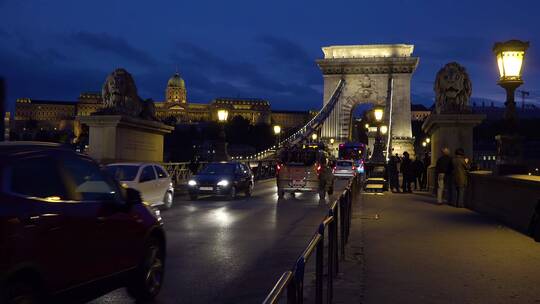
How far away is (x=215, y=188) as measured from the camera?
75.3 ft

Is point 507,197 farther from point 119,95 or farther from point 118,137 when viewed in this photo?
point 119,95

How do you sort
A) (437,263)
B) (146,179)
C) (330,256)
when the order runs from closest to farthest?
(330,256)
(437,263)
(146,179)

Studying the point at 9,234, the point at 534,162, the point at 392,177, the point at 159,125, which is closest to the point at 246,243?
the point at 9,234

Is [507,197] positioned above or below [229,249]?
above

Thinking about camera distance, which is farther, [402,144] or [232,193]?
[402,144]

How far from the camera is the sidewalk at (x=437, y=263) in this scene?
7184mm

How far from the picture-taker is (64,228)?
5.60 m

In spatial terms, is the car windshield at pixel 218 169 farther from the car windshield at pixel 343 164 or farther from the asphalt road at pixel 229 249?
the car windshield at pixel 343 164

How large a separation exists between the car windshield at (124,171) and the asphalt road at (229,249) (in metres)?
1.47

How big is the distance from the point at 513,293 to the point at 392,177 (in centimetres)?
2066

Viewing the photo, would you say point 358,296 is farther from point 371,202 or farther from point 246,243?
point 371,202

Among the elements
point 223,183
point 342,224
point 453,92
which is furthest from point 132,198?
point 453,92

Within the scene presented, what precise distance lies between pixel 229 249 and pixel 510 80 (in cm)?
644

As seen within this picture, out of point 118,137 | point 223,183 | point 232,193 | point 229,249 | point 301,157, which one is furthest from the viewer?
point 301,157
